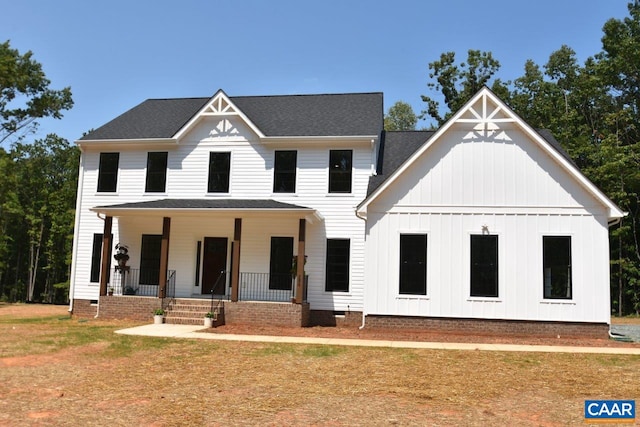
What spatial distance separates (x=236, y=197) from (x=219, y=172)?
1.29m

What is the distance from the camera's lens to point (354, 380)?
29.8 feet

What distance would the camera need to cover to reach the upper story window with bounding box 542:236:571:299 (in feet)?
51.4

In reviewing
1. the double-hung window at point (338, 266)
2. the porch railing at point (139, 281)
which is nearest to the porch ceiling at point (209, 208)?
the double-hung window at point (338, 266)

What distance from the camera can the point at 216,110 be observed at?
20.0 meters

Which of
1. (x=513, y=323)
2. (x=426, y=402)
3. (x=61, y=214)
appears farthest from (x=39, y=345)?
(x=61, y=214)

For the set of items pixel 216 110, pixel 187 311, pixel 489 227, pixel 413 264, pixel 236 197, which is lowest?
pixel 187 311

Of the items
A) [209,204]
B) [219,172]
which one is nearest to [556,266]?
[209,204]

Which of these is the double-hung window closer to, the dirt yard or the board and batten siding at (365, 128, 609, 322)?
the board and batten siding at (365, 128, 609, 322)

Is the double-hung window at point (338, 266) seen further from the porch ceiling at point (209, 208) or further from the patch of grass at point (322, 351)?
the patch of grass at point (322, 351)

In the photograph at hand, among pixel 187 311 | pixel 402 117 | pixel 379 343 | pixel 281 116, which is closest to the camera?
pixel 379 343

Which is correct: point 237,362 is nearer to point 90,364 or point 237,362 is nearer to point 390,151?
point 90,364

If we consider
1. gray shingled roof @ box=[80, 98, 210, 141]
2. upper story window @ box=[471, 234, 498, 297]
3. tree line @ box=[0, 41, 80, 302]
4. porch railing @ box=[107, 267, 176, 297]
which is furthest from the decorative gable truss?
tree line @ box=[0, 41, 80, 302]

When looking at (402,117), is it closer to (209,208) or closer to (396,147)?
(396,147)

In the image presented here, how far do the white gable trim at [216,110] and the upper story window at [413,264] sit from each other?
24.5 feet
